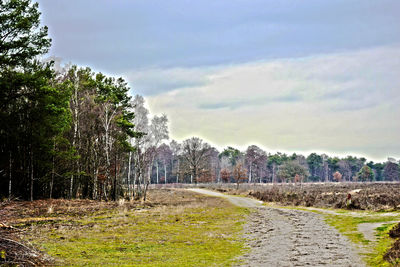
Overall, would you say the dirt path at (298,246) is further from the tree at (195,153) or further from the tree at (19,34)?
the tree at (195,153)

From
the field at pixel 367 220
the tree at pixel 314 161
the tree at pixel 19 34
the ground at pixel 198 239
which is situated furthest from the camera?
the tree at pixel 314 161

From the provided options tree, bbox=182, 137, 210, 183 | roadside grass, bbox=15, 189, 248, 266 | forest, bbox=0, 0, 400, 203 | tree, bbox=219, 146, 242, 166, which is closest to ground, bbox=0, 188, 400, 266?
roadside grass, bbox=15, 189, 248, 266

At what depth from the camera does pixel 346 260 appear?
422 inches

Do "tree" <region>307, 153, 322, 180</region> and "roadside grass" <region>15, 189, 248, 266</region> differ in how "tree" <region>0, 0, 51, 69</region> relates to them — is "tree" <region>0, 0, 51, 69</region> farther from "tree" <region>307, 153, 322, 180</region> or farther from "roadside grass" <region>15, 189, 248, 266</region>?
"tree" <region>307, 153, 322, 180</region>

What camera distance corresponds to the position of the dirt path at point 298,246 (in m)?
10.8

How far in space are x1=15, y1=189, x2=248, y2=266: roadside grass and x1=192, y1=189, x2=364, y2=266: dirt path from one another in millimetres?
741

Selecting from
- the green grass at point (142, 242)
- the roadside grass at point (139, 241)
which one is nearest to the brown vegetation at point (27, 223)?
the roadside grass at point (139, 241)

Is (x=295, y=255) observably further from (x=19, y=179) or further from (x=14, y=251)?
(x=19, y=179)

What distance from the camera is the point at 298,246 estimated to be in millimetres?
13219

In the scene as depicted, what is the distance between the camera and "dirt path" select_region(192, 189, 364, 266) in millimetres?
10773

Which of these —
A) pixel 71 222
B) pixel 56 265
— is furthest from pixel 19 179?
pixel 56 265

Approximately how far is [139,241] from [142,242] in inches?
9.8

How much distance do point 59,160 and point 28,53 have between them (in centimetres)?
1151

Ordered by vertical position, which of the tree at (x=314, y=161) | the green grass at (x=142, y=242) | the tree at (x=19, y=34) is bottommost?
the green grass at (x=142, y=242)
